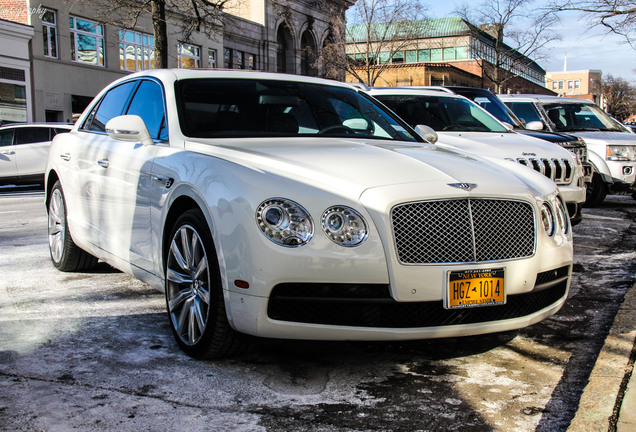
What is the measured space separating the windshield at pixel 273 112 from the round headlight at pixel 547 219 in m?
1.40

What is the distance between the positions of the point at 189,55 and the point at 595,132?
28.8 meters

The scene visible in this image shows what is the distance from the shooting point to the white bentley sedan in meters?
3.44

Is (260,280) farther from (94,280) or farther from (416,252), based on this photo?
(94,280)

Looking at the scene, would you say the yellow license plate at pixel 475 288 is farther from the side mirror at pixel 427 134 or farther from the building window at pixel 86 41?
the building window at pixel 86 41

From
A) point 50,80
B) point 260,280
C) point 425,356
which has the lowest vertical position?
point 425,356

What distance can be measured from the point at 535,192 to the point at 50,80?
92.7 feet

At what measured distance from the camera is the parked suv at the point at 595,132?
12188 millimetres

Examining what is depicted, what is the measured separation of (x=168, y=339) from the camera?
4.34 meters

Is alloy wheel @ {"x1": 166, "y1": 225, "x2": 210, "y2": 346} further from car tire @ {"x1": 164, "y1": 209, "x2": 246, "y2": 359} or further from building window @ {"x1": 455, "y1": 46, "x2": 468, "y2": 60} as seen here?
building window @ {"x1": 455, "y1": 46, "x2": 468, "y2": 60}

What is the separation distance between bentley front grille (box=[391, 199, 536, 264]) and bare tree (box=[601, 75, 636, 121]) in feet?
390

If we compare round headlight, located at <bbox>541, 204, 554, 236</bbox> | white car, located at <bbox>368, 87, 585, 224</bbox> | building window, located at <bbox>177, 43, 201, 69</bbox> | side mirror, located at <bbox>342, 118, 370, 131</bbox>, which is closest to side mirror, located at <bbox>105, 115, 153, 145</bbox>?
side mirror, located at <bbox>342, 118, 370, 131</bbox>

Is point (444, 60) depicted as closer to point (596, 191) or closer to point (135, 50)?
point (135, 50)

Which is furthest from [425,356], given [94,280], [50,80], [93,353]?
[50,80]

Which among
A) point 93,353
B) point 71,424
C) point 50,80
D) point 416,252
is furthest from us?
point 50,80
